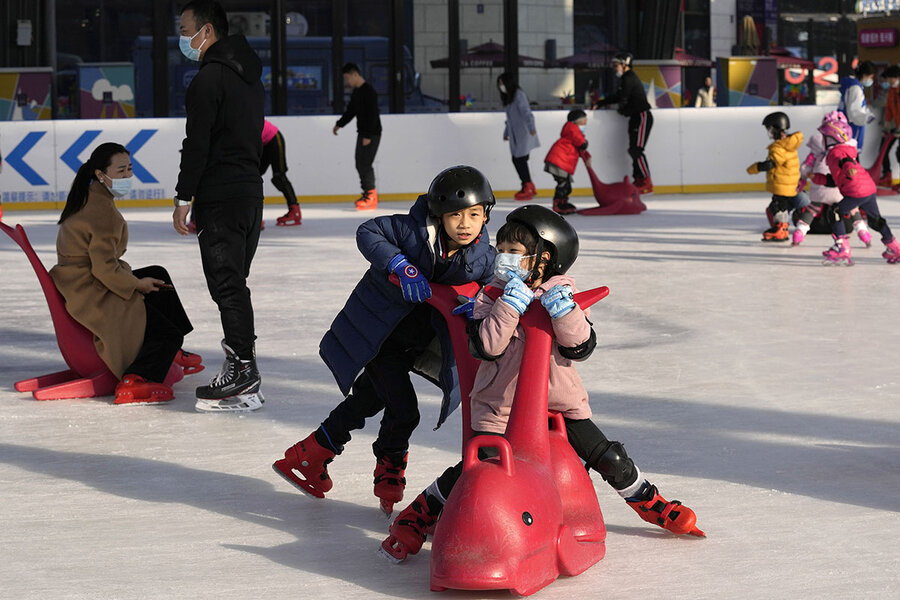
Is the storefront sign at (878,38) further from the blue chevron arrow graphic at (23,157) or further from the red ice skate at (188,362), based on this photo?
the red ice skate at (188,362)

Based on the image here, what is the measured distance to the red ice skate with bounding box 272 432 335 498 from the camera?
12.9 feet

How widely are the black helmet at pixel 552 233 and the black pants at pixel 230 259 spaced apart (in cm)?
217

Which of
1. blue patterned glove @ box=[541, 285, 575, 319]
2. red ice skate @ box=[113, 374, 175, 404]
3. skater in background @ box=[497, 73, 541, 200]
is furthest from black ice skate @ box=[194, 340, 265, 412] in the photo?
skater in background @ box=[497, 73, 541, 200]

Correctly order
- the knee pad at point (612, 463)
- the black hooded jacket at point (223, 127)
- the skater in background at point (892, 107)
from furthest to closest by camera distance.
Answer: the skater in background at point (892, 107) < the black hooded jacket at point (223, 127) < the knee pad at point (612, 463)

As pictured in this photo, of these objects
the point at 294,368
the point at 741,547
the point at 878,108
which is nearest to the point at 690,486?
the point at 741,547

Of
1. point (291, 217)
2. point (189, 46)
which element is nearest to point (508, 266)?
point (189, 46)

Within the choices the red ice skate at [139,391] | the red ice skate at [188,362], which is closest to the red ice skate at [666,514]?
the red ice skate at [139,391]

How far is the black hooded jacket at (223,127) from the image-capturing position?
509 centimetres

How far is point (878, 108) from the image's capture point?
16750mm

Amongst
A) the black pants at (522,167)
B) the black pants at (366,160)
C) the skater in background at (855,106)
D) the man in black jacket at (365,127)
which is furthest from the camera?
the black pants at (522,167)

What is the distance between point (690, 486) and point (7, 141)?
12695 millimetres

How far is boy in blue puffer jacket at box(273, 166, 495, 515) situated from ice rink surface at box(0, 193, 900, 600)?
6.4 inches

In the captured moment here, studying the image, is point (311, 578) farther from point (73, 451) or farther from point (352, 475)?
point (73, 451)

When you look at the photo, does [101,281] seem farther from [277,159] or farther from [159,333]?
[277,159]
